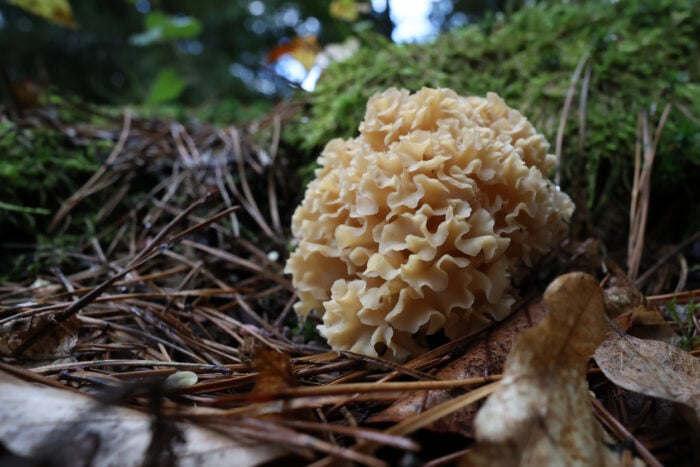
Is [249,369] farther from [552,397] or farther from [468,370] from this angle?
[552,397]

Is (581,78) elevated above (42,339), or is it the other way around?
(581,78)

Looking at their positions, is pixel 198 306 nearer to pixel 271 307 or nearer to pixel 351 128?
pixel 271 307

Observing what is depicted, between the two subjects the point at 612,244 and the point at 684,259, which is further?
the point at 612,244

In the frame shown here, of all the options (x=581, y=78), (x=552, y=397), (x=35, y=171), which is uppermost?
(x=581, y=78)

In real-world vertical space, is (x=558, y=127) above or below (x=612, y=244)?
above

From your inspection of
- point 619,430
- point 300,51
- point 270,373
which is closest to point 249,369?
point 270,373

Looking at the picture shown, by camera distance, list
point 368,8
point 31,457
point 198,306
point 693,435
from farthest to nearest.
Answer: point 368,8
point 198,306
point 693,435
point 31,457

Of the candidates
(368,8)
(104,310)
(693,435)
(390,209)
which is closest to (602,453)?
(693,435)
